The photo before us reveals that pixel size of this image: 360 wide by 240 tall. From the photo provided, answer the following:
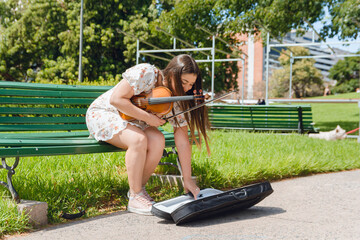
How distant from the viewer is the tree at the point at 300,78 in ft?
185

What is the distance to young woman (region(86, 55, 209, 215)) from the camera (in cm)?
286

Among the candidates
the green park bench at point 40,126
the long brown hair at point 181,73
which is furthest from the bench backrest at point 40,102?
the long brown hair at point 181,73

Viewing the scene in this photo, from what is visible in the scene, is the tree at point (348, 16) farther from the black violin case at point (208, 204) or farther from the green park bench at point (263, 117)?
the black violin case at point (208, 204)

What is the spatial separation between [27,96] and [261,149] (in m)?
3.41

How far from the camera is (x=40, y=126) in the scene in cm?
346

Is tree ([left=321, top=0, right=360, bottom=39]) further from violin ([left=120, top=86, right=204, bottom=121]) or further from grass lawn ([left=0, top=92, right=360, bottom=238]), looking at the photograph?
violin ([left=120, top=86, right=204, bottom=121])

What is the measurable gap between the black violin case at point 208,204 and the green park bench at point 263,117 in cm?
693

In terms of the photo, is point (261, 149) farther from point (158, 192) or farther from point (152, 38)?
point (152, 38)

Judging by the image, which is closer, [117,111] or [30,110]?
[117,111]

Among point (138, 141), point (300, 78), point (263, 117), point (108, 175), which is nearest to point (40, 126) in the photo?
point (108, 175)

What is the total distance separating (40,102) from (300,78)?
5602cm

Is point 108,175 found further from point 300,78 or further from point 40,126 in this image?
point 300,78

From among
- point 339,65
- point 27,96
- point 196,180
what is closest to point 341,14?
point 196,180

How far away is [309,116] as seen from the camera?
961 cm
